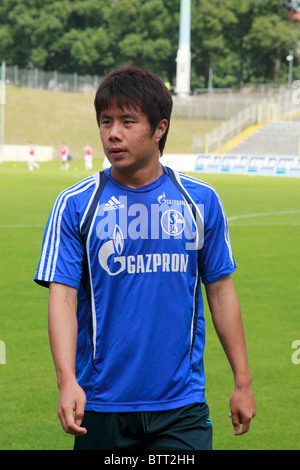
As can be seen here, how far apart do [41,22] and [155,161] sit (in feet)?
279

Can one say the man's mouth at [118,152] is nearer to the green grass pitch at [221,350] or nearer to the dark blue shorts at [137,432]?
the dark blue shorts at [137,432]

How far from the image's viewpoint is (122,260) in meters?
2.90

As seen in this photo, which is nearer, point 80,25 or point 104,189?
point 104,189

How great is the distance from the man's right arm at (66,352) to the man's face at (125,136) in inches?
21.0

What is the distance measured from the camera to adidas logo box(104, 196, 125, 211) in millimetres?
2965

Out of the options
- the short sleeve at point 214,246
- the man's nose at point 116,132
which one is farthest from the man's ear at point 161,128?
the short sleeve at point 214,246

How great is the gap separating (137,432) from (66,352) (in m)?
0.42

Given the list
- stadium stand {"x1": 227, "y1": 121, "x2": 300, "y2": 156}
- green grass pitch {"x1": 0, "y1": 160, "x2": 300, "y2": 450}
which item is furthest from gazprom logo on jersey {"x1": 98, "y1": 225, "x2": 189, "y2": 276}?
stadium stand {"x1": 227, "y1": 121, "x2": 300, "y2": 156}

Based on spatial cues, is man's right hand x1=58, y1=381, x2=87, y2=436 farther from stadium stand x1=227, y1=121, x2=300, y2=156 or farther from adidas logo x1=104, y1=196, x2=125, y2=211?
stadium stand x1=227, y1=121, x2=300, y2=156

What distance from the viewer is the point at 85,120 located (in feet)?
224

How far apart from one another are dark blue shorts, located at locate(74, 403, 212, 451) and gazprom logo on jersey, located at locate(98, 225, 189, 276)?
54cm
